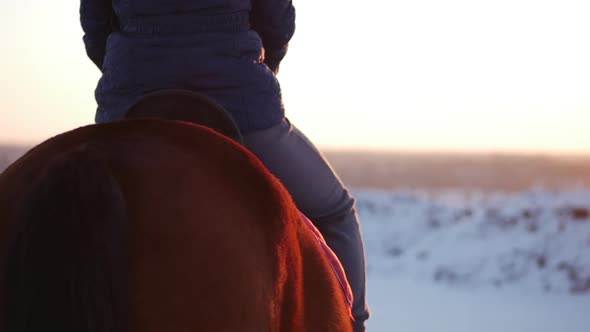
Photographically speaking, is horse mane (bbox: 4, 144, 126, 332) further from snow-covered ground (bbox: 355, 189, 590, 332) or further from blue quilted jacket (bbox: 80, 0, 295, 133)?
snow-covered ground (bbox: 355, 189, 590, 332)

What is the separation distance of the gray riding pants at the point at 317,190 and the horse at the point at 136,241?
0.66m

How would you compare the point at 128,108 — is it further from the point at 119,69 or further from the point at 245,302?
the point at 245,302

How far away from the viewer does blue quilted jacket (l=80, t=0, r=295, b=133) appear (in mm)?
2502

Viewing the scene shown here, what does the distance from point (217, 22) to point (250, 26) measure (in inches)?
12.6

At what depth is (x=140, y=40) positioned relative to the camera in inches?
101

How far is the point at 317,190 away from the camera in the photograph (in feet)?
8.51

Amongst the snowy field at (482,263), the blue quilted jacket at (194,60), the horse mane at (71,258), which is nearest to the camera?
the horse mane at (71,258)

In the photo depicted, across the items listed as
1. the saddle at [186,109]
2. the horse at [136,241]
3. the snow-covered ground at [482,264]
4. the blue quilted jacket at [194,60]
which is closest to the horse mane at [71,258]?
the horse at [136,241]

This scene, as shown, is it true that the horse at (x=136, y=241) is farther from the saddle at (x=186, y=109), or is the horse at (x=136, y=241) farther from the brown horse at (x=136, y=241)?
the saddle at (x=186, y=109)

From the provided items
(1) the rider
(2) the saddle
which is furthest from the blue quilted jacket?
(2) the saddle

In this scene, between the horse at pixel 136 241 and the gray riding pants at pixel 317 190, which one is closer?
the horse at pixel 136 241

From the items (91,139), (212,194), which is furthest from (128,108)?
(212,194)

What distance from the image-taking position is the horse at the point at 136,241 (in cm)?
162

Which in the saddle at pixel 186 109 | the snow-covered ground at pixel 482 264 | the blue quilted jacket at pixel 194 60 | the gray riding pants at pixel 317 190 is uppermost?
the blue quilted jacket at pixel 194 60
